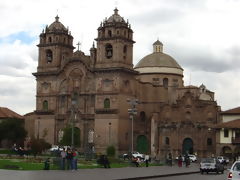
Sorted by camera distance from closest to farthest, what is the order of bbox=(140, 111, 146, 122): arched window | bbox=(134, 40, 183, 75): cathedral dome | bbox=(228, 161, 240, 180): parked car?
1. bbox=(228, 161, 240, 180): parked car
2. bbox=(140, 111, 146, 122): arched window
3. bbox=(134, 40, 183, 75): cathedral dome

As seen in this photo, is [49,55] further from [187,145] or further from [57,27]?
[187,145]

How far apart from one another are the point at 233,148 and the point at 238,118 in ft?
26.6

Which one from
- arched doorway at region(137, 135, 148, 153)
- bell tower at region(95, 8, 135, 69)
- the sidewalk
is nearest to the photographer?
the sidewalk

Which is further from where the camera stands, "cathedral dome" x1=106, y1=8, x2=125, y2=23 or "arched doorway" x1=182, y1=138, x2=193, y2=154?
"cathedral dome" x1=106, y1=8, x2=125, y2=23

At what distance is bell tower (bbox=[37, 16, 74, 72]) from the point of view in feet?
282

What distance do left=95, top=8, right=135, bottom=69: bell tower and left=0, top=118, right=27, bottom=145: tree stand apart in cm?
1563

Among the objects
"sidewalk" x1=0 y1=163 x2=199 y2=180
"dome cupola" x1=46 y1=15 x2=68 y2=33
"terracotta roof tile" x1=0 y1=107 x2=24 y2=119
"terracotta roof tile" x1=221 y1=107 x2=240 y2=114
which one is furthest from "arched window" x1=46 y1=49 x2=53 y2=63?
"sidewalk" x1=0 y1=163 x2=199 y2=180

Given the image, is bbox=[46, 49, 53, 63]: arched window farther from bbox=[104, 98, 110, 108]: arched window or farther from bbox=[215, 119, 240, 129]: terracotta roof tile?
bbox=[215, 119, 240, 129]: terracotta roof tile

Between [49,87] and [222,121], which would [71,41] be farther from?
[222,121]

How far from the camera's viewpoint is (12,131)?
3233 inches

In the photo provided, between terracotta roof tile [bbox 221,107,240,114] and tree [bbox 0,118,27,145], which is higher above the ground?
terracotta roof tile [bbox 221,107,240,114]

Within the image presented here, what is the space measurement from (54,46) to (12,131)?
15.3 metres

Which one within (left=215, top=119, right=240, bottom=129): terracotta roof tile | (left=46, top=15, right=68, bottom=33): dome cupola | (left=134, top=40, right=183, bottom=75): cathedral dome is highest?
(left=46, top=15, right=68, bottom=33): dome cupola

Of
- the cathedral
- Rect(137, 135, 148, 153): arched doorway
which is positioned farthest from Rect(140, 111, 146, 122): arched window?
Rect(137, 135, 148, 153): arched doorway
